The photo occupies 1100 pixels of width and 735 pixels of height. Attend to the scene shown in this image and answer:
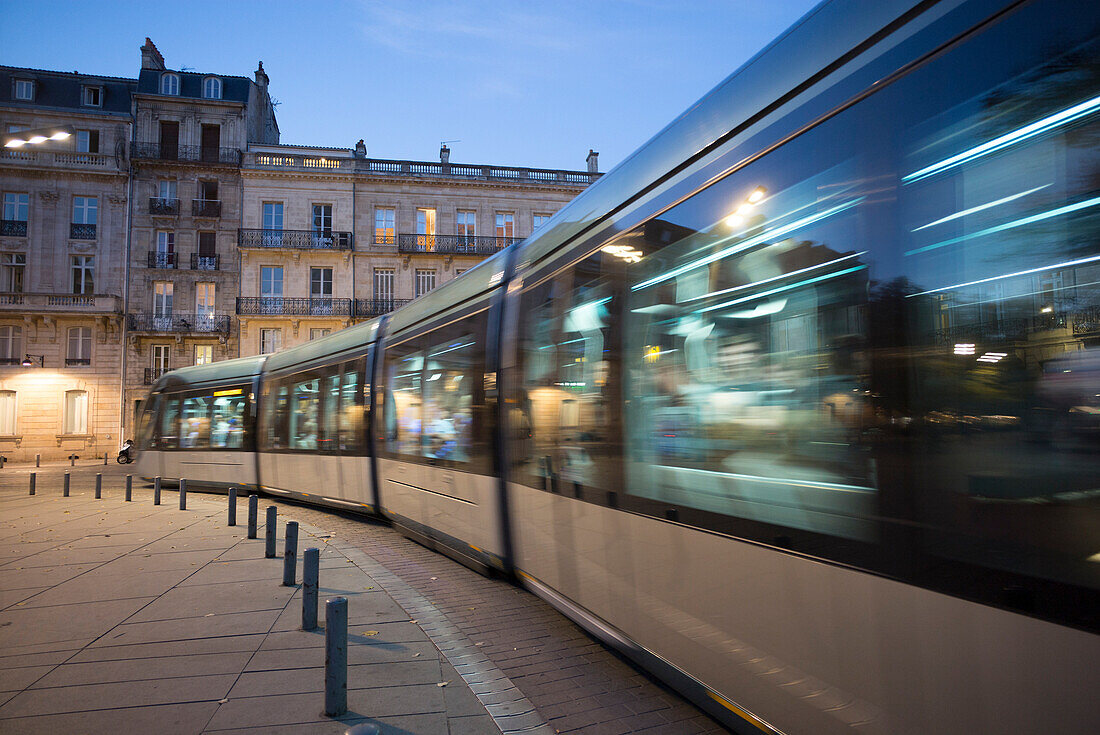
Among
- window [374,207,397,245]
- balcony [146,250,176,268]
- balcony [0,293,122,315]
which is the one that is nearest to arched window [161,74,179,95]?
balcony [146,250,176,268]

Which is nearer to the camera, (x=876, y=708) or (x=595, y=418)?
(x=876, y=708)

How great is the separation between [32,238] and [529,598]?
39.2 meters

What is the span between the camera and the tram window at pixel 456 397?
644 cm

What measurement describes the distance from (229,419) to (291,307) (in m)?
21.7

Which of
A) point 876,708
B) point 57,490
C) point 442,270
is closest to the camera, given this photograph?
point 876,708

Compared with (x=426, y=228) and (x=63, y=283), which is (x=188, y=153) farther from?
(x=426, y=228)

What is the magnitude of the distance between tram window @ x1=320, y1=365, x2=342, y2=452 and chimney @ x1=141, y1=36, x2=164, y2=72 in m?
35.7

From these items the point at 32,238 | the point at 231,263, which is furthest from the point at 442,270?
the point at 32,238

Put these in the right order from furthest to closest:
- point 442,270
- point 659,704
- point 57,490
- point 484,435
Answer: point 442,270
point 57,490
point 484,435
point 659,704

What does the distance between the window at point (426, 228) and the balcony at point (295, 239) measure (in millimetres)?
3671

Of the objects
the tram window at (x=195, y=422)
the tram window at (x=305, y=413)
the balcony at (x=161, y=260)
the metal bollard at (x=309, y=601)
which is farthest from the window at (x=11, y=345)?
the metal bollard at (x=309, y=601)

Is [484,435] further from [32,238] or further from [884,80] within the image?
[32,238]

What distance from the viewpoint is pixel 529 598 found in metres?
6.52

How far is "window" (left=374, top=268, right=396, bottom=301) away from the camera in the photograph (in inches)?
1467
